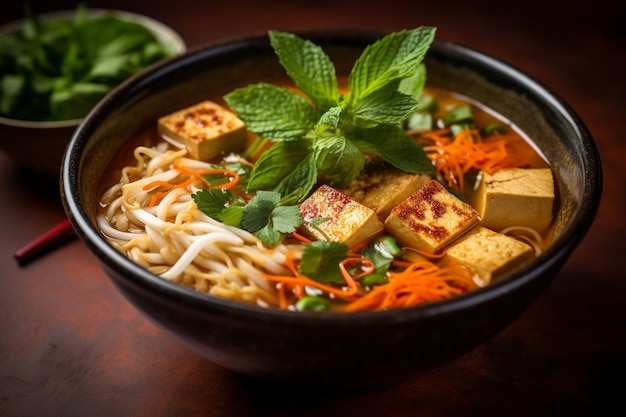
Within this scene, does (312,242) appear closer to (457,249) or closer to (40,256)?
(457,249)

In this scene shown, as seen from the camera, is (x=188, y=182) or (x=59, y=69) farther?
(x=59, y=69)

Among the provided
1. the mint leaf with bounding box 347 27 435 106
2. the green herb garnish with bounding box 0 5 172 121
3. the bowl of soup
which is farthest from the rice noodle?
the green herb garnish with bounding box 0 5 172 121

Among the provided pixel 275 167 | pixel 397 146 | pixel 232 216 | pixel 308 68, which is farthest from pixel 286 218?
pixel 308 68

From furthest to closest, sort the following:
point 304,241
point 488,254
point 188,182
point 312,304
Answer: point 188,182, point 304,241, point 488,254, point 312,304

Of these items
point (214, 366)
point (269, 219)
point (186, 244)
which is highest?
point (269, 219)

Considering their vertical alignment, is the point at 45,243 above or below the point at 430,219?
below

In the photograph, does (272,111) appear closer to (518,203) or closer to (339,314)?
(518,203)

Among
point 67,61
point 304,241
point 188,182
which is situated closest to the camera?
point 304,241
